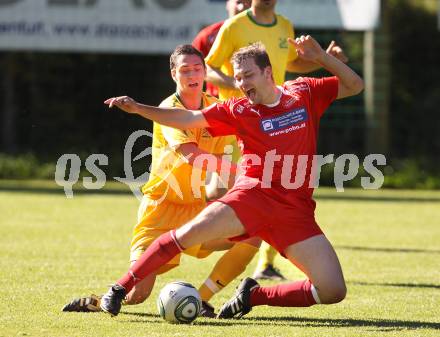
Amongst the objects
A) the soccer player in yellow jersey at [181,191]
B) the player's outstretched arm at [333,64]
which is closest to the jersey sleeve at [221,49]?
the soccer player in yellow jersey at [181,191]

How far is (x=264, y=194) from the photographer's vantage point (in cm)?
621

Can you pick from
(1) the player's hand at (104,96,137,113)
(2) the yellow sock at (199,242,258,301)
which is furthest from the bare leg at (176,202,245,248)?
(1) the player's hand at (104,96,137,113)

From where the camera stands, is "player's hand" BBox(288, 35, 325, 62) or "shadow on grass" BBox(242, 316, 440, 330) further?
"player's hand" BBox(288, 35, 325, 62)

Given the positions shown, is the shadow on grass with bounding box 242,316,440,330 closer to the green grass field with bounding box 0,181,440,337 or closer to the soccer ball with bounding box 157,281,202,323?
the green grass field with bounding box 0,181,440,337

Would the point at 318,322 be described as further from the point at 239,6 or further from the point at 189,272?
the point at 239,6

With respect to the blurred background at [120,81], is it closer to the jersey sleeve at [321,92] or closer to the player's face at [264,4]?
the player's face at [264,4]

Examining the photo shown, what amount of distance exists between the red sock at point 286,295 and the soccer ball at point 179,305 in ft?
1.31

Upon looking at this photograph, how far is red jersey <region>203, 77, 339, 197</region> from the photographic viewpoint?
6.24 m

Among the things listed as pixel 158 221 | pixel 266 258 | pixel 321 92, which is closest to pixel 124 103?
pixel 158 221

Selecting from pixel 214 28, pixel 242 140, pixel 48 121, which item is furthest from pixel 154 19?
pixel 242 140

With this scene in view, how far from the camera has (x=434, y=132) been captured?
76.6 ft

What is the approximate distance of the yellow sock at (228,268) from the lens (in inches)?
263

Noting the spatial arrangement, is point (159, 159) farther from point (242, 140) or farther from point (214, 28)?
point (214, 28)

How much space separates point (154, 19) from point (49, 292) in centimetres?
1367
